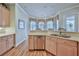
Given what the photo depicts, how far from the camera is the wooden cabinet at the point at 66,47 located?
2708mm

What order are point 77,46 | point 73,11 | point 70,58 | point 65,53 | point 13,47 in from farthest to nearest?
point 13,47 → point 73,11 → point 65,53 → point 77,46 → point 70,58

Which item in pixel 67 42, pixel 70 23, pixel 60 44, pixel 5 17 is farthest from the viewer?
pixel 5 17

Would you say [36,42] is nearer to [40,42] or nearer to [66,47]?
[40,42]

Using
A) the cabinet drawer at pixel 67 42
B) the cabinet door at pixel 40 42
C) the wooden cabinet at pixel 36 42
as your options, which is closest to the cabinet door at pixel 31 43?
the wooden cabinet at pixel 36 42

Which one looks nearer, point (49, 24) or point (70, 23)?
point (70, 23)

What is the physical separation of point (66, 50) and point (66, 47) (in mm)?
86

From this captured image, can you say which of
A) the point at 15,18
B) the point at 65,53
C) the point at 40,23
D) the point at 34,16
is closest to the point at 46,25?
the point at 40,23

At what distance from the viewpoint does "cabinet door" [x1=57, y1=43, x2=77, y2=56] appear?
2.73 meters

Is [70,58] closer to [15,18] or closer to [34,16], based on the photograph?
[15,18]

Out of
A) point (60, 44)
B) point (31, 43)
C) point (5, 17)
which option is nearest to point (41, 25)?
point (31, 43)

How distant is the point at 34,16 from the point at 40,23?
0.55 m

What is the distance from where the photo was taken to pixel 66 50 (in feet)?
10.1

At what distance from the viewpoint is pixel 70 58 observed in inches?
36.3

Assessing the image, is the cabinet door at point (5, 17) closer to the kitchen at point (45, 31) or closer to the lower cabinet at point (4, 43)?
the kitchen at point (45, 31)
